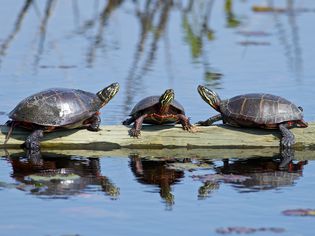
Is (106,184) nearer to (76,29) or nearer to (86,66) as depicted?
(86,66)

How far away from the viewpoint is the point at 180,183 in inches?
410

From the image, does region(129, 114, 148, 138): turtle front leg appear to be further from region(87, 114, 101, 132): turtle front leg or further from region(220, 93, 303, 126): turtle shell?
region(220, 93, 303, 126): turtle shell

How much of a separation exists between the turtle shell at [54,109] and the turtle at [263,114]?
1.27m

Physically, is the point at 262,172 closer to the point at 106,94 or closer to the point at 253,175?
the point at 253,175

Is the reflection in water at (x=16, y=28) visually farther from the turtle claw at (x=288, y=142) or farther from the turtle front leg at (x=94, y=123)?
the turtle claw at (x=288, y=142)

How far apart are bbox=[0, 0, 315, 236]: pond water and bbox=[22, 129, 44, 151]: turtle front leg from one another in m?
0.15

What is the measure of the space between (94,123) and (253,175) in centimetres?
185

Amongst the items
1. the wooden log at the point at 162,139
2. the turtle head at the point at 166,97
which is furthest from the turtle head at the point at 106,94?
the turtle head at the point at 166,97

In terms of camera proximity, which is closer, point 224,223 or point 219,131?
point 224,223

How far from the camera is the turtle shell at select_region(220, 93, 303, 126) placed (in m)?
11.6

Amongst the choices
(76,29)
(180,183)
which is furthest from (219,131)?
(76,29)

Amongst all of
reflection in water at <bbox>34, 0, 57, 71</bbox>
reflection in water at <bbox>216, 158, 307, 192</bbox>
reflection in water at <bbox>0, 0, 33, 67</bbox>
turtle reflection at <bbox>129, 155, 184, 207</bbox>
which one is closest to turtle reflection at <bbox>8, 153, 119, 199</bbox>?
turtle reflection at <bbox>129, 155, 184, 207</bbox>

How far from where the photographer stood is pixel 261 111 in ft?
38.2

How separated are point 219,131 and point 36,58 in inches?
235
